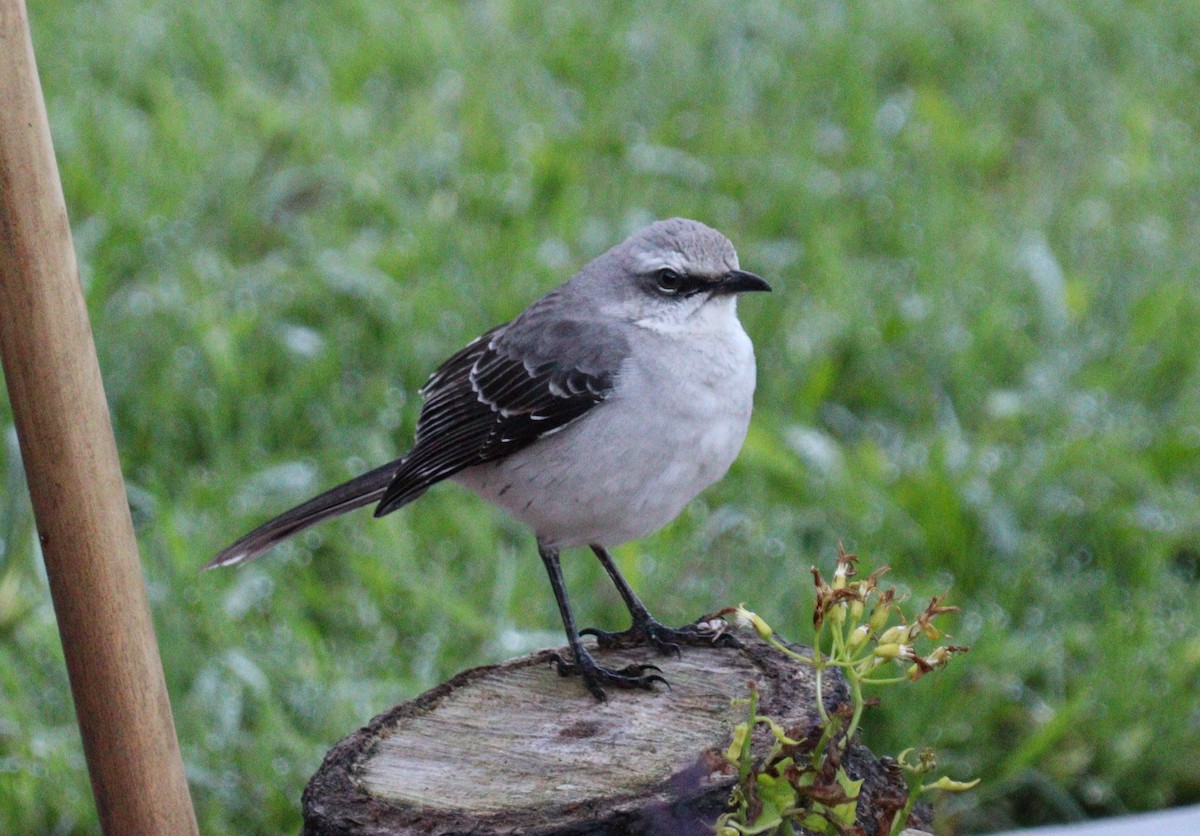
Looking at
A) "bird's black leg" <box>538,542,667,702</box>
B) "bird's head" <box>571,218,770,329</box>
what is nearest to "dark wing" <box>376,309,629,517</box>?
"bird's head" <box>571,218,770,329</box>

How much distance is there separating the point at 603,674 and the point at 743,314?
3.29 m

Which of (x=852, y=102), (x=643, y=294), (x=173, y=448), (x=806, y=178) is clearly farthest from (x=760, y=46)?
(x=643, y=294)

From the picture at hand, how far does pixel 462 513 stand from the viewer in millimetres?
5738

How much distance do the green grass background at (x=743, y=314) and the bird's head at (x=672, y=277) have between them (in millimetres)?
1449

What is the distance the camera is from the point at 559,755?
3240 mm

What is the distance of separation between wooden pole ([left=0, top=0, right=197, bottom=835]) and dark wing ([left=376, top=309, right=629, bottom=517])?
1092 mm

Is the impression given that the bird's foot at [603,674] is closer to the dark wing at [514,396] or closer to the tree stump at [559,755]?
the tree stump at [559,755]

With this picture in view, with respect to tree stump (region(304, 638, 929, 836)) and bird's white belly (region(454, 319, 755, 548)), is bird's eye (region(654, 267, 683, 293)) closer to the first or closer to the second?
bird's white belly (region(454, 319, 755, 548))

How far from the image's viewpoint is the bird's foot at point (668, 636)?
3.74 m

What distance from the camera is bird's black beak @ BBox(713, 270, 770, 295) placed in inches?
152

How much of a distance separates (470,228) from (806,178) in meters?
1.71

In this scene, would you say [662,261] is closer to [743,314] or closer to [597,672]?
[597,672]

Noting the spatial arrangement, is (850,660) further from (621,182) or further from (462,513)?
(621,182)

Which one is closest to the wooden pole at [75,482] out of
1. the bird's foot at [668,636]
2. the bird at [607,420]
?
the bird at [607,420]
